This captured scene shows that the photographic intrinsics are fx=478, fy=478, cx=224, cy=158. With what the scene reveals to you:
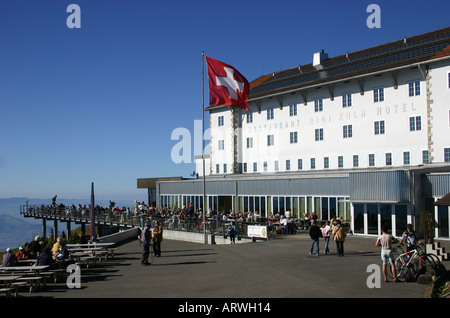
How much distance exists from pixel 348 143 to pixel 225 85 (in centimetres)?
1394

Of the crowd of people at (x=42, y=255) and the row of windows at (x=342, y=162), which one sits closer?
the crowd of people at (x=42, y=255)

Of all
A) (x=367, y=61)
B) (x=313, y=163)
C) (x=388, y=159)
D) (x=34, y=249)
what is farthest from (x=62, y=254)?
(x=367, y=61)

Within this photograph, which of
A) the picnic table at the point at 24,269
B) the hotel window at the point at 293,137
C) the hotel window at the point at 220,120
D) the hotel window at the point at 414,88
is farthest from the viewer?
the hotel window at the point at 220,120

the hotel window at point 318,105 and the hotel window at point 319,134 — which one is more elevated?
the hotel window at point 318,105

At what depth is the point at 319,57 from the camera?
51812 mm

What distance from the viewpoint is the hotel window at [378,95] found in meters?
36.8

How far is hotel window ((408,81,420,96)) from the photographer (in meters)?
34.6

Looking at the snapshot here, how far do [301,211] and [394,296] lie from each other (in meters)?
22.9

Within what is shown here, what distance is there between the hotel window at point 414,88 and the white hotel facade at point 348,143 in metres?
0.08

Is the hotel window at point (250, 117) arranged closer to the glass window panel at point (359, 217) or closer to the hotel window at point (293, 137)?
the hotel window at point (293, 137)

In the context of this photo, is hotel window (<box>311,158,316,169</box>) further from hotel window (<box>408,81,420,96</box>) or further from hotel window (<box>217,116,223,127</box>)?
hotel window (<box>217,116,223,127</box>)

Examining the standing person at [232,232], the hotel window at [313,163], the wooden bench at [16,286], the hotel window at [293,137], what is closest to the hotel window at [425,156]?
the hotel window at [313,163]

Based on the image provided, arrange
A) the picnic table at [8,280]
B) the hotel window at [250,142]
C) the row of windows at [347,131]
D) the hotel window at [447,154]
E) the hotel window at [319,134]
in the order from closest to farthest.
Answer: the picnic table at [8,280], the hotel window at [447,154], the row of windows at [347,131], the hotel window at [319,134], the hotel window at [250,142]
